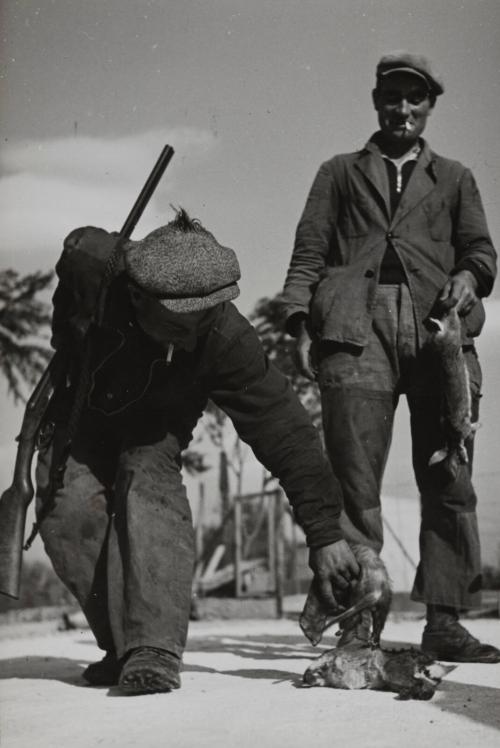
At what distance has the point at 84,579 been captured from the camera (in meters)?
4.07

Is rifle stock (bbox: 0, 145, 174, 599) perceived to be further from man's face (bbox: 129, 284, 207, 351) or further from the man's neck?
the man's neck

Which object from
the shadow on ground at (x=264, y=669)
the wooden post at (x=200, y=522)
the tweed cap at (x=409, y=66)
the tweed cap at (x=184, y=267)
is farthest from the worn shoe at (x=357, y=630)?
the wooden post at (x=200, y=522)

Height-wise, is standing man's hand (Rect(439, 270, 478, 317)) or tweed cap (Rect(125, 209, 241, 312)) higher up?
standing man's hand (Rect(439, 270, 478, 317))

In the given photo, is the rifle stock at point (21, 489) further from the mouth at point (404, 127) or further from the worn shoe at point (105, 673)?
the mouth at point (404, 127)

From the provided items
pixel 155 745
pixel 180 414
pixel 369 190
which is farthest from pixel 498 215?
pixel 155 745

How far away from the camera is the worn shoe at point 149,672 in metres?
3.54

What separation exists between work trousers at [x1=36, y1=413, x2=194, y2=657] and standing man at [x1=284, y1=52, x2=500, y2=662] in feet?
2.64

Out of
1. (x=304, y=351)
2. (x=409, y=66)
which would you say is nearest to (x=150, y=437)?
(x=304, y=351)

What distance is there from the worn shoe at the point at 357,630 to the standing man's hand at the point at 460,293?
53.4 inches

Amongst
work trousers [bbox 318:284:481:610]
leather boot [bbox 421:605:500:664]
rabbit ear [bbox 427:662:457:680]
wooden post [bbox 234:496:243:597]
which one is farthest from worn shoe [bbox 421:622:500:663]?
wooden post [bbox 234:496:243:597]

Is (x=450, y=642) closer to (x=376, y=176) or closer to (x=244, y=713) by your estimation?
(x=244, y=713)

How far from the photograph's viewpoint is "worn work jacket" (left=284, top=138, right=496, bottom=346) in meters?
4.68

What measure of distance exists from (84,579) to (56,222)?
492 cm

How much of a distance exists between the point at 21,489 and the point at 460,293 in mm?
1895
